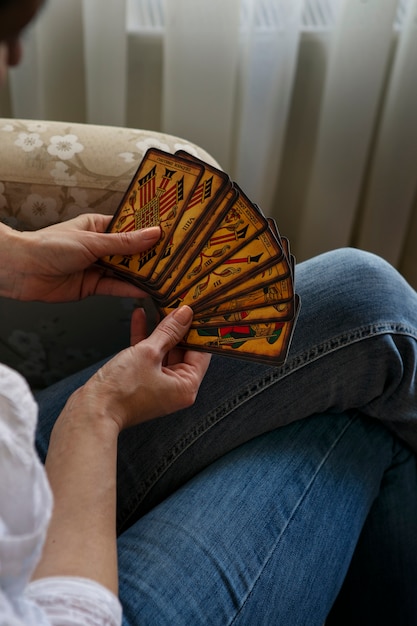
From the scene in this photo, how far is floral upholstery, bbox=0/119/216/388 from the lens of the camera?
0.96 meters

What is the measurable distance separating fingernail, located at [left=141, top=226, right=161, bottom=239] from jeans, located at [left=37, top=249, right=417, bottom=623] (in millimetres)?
208

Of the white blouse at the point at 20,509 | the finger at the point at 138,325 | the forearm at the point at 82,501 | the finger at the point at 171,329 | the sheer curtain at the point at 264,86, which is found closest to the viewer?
the white blouse at the point at 20,509

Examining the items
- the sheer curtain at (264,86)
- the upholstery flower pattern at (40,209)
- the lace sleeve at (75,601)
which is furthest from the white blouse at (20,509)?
the sheer curtain at (264,86)

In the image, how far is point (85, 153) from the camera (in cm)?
98

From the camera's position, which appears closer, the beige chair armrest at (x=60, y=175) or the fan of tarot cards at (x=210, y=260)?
the fan of tarot cards at (x=210, y=260)

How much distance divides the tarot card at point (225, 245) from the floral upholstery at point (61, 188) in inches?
7.7

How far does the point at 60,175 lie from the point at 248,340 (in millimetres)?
420

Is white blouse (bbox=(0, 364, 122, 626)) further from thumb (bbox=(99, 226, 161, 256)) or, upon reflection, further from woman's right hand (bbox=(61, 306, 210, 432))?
thumb (bbox=(99, 226, 161, 256))

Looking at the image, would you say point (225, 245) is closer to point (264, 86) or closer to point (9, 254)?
point (9, 254)

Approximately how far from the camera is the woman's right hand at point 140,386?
2.37ft

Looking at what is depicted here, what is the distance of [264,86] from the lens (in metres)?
1.42

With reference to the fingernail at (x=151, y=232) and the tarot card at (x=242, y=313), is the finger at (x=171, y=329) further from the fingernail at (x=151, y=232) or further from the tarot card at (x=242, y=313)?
the fingernail at (x=151, y=232)

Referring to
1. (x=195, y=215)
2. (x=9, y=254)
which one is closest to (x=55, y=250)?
(x=9, y=254)

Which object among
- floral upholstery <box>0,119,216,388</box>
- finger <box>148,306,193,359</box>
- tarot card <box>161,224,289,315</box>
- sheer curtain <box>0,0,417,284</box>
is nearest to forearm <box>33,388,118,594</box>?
finger <box>148,306,193,359</box>
